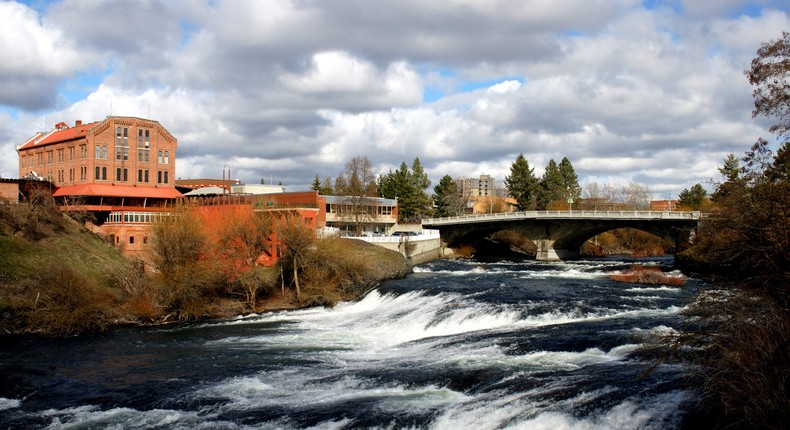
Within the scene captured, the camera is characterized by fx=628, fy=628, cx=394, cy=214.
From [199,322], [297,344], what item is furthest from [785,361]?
[199,322]

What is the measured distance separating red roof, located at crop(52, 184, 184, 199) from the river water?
39.6 meters

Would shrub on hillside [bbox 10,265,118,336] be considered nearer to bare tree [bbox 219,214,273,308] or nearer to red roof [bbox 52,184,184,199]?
bare tree [bbox 219,214,273,308]

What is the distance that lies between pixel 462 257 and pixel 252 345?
64.6m

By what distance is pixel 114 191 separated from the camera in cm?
A: 7331

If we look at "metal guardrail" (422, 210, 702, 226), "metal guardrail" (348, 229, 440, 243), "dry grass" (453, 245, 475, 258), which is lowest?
"dry grass" (453, 245, 475, 258)

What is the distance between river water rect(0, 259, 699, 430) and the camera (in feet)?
59.1

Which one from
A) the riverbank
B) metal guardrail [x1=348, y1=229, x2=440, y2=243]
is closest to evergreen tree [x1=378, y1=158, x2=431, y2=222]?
metal guardrail [x1=348, y1=229, x2=440, y2=243]

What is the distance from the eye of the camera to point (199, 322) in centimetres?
3975

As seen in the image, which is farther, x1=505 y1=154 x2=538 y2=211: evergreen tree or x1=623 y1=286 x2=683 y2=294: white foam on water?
x1=505 y1=154 x2=538 y2=211: evergreen tree

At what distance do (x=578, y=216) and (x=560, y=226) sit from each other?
445cm

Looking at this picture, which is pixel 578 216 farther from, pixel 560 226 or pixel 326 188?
pixel 326 188

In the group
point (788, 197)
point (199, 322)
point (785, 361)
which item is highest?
point (788, 197)

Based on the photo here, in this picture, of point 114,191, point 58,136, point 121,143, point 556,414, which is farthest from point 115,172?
point 556,414

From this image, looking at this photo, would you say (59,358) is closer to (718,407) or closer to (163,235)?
(163,235)
